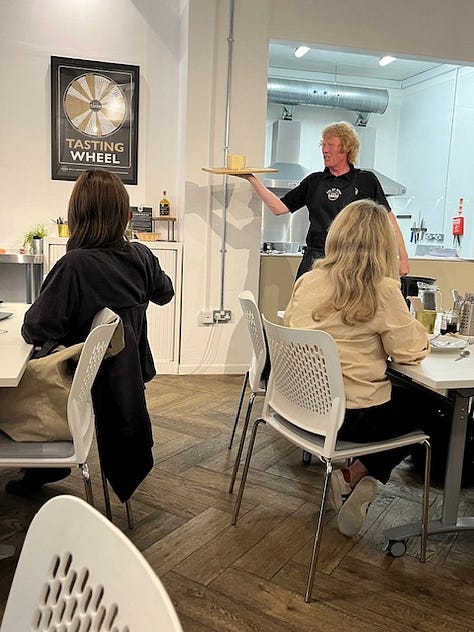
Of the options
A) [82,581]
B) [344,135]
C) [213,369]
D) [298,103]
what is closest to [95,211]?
[82,581]

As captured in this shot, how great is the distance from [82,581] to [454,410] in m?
1.70

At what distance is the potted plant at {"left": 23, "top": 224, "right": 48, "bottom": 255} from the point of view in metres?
4.14

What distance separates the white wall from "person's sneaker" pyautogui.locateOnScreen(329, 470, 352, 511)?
2320mm

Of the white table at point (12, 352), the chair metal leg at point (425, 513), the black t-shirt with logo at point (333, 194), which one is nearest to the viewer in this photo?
the white table at point (12, 352)

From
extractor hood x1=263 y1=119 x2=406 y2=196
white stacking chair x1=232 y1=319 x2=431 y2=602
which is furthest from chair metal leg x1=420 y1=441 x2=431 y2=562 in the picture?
extractor hood x1=263 y1=119 x2=406 y2=196

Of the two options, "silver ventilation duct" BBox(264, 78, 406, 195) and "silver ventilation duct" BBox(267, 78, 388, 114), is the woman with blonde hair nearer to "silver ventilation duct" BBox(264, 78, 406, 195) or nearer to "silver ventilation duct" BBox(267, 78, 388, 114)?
"silver ventilation duct" BBox(264, 78, 406, 195)

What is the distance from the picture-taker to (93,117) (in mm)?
4512

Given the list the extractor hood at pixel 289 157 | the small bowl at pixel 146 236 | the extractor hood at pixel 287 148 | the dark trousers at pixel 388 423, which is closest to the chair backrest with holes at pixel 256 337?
the dark trousers at pixel 388 423

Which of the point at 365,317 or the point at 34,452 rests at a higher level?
the point at 365,317

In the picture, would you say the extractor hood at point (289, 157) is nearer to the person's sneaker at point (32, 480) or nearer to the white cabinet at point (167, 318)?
the white cabinet at point (167, 318)

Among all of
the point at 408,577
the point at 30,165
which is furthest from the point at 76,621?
the point at 30,165

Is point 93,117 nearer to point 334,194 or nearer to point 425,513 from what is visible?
point 334,194

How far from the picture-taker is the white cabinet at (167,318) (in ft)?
14.2

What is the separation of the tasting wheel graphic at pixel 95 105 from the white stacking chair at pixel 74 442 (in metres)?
3.13
